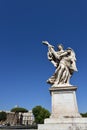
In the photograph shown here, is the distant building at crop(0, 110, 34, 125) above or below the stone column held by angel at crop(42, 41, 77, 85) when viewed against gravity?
above

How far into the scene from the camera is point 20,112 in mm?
153625

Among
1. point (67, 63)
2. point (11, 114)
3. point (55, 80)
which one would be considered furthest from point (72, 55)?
point (11, 114)

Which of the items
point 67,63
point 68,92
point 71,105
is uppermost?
point 67,63

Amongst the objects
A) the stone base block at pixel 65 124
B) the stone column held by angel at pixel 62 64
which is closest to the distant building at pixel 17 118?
the stone column held by angel at pixel 62 64

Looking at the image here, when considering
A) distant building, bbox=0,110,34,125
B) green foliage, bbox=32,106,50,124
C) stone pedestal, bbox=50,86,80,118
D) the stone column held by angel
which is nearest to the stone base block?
stone pedestal, bbox=50,86,80,118

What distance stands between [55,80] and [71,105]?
1.87 meters

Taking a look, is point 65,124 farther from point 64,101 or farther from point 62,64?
point 62,64

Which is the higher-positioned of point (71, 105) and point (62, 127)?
point (71, 105)

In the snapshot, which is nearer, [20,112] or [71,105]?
[71,105]

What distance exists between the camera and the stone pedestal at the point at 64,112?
34.9ft

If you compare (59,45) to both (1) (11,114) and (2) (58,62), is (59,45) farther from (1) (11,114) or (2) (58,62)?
(1) (11,114)

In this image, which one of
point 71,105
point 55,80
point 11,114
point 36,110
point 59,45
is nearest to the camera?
point 71,105

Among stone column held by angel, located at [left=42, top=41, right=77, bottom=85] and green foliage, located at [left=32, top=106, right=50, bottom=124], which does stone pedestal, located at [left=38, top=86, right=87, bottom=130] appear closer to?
stone column held by angel, located at [left=42, top=41, right=77, bottom=85]

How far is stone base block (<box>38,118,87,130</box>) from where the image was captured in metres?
10.6
